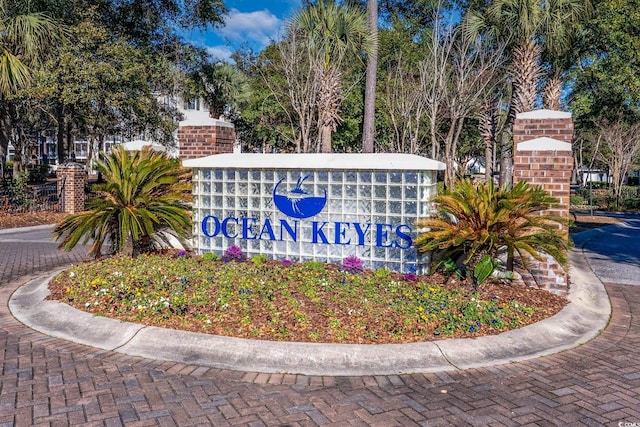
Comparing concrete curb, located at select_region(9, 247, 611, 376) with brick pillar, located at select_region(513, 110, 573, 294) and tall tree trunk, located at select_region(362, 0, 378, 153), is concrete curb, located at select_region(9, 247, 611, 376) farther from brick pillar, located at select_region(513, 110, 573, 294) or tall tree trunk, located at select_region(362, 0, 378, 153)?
tall tree trunk, located at select_region(362, 0, 378, 153)

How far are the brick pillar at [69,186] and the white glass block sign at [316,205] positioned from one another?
11915 mm

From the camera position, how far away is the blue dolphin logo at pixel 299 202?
785cm

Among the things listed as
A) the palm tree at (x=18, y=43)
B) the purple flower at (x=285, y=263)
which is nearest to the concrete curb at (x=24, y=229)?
the palm tree at (x=18, y=43)

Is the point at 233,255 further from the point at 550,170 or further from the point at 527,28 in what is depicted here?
the point at 527,28

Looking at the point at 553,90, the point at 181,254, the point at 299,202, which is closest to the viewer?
the point at 299,202

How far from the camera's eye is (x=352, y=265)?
749 centimetres

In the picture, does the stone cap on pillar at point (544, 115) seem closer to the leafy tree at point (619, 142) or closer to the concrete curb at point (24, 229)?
the concrete curb at point (24, 229)

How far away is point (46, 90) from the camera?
58.9ft

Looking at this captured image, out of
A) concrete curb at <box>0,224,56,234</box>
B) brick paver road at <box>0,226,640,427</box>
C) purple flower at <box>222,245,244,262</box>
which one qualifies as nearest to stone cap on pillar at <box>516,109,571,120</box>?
brick paver road at <box>0,226,640,427</box>

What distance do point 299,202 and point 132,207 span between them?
253 centimetres

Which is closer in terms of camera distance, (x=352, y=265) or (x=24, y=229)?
(x=352, y=265)

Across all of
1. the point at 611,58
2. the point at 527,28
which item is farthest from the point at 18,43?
the point at 611,58

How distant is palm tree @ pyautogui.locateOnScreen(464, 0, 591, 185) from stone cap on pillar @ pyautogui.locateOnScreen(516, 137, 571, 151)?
364 inches

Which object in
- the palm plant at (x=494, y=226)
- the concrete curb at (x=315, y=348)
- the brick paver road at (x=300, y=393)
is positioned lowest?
the brick paver road at (x=300, y=393)
